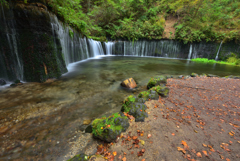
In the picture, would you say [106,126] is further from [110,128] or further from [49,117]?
[49,117]

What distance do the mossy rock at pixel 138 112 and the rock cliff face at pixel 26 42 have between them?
5.29 m

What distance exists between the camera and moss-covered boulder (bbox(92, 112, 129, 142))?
214 cm

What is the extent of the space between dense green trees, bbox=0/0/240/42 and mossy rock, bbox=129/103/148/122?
1266 centimetres

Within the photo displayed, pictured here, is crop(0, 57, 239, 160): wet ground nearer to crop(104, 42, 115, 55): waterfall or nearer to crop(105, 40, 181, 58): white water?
crop(104, 42, 115, 55): waterfall

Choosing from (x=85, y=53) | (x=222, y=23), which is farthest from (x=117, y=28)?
(x=222, y=23)

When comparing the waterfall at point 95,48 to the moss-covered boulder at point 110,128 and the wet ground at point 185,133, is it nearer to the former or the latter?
the wet ground at point 185,133

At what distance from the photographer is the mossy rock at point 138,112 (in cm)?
265

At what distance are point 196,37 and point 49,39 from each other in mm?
20751

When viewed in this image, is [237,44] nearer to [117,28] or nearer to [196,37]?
[196,37]

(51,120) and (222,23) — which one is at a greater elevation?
(222,23)

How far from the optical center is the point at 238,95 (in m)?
4.14

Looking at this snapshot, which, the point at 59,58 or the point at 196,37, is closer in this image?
the point at 59,58

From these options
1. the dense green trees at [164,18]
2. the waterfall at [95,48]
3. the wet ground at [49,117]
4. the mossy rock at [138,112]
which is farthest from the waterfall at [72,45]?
the mossy rock at [138,112]

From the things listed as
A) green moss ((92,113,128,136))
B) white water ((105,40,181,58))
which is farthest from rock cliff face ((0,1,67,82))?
white water ((105,40,181,58))
